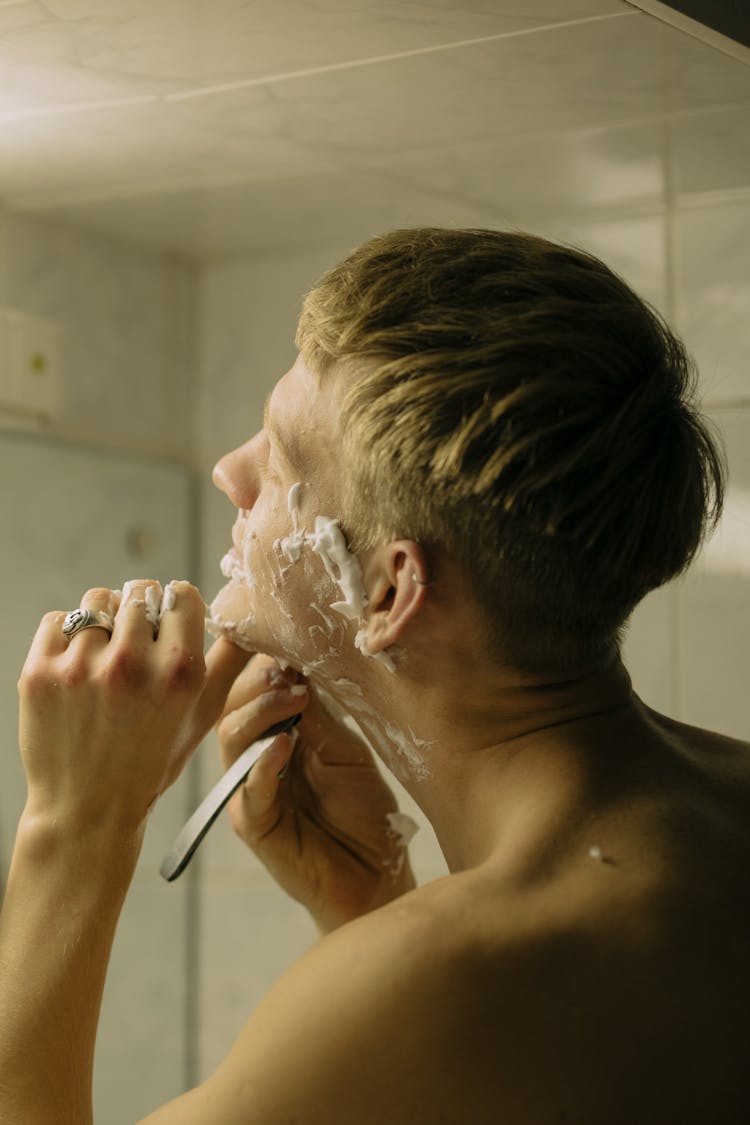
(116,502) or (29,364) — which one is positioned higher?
(29,364)

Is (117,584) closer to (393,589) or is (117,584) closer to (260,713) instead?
(260,713)

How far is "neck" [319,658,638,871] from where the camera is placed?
735mm

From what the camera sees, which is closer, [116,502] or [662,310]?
[662,310]

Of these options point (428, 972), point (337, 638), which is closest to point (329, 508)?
point (337, 638)

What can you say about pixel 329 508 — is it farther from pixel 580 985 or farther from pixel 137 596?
pixel 580 985

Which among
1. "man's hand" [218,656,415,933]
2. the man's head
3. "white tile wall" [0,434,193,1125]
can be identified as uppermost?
the man's head

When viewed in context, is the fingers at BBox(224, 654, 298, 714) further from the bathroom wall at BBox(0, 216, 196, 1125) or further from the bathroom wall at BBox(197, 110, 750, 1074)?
the bathroom wall at BBox(0, 216, 196, 1125)

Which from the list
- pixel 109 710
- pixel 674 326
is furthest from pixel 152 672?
pixel 674 326

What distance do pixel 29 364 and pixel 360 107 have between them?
620 mm

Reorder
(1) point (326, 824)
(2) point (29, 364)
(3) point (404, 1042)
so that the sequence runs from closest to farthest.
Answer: (3) point (404, 1042)
(1) point (326, 824)
(2) point (29, 364)

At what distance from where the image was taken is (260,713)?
38.8 inches

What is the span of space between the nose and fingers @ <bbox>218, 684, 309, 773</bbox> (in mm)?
160

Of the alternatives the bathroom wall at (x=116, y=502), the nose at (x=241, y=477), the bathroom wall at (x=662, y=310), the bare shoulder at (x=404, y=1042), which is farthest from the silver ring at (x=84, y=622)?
the bathroom wall at (x=116, y=502)

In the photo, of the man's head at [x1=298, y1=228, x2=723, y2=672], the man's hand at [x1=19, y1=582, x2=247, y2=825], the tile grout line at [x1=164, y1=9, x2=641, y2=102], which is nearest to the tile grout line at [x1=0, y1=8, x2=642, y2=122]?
the tile grout line at [x1=164, y1=9, x2=641, y2=102]
